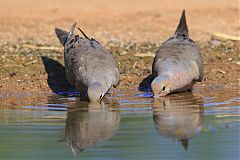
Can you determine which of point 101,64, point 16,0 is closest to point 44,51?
point 101,64

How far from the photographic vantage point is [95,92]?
9.11m

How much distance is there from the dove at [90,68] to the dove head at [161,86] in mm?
512

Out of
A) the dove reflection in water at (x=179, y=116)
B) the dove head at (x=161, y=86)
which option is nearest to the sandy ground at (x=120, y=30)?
the dove head at (x=161, y=86)

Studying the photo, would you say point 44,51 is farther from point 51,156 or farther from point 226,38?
point 51,156

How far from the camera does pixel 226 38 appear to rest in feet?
42.1

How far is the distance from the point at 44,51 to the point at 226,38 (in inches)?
118

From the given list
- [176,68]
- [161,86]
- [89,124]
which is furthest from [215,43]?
[89,124]

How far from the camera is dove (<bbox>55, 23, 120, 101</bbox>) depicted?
30.5 ft

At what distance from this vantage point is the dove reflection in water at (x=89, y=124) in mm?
7124

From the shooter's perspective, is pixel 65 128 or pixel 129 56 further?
pixel 129 56

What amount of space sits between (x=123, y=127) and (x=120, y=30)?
634 cm

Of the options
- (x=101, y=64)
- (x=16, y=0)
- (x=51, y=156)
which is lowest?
(x=51, y=156)

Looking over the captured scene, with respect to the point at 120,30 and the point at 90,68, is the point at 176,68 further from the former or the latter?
the point at 120,30

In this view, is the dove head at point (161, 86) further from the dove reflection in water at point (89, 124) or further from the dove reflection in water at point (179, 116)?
the dove reflection in water at point (89, 124)
